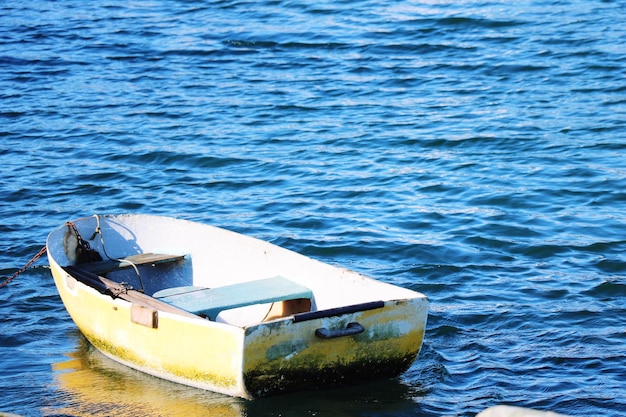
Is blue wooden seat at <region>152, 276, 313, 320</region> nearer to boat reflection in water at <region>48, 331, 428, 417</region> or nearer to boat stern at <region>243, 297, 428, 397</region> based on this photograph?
boat reflection in water at <region>48, 331, 428, 417</region>

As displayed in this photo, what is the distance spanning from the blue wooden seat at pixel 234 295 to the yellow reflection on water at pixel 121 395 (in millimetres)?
585

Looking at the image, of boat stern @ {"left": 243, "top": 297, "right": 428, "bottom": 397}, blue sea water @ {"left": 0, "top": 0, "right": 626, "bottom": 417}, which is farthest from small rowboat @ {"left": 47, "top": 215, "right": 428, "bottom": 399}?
blue sea water @ {"left": 0, "top": 0, "right": 626, "bottom": 417}

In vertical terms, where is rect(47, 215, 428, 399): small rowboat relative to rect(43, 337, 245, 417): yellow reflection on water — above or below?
above

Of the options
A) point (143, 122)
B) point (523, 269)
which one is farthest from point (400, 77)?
point (523, 269)

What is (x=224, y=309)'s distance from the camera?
7.29 m

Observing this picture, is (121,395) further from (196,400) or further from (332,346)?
(332,346)

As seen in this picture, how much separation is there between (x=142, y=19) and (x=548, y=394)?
653 inches

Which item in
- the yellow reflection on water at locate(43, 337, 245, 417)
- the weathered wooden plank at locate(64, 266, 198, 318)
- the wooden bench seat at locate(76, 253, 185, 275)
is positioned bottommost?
the yellow reflection on water at locate(43, 337, 245, 417)

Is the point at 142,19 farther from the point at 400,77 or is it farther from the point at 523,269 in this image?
the point at 523,269

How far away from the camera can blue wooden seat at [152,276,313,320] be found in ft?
24.0

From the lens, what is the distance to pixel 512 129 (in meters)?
13.7

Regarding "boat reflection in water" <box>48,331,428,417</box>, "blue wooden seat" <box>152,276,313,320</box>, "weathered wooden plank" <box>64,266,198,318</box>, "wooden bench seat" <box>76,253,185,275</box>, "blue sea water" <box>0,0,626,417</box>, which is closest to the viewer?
"boat reflection in water" <box>48,331,428,417</box>

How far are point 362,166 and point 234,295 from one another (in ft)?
18.6

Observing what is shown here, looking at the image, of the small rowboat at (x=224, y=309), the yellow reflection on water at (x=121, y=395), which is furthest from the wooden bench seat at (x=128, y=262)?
the yellow reflection on water at (x=121, y=395)
